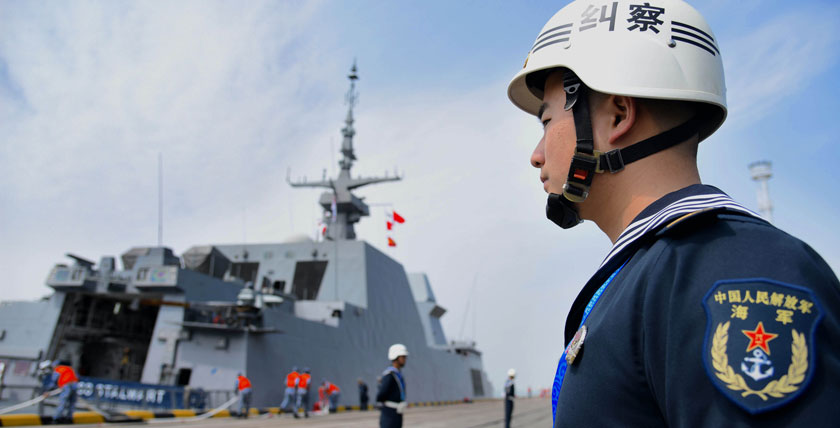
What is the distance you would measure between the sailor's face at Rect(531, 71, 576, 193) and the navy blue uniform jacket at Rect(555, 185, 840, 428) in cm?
29

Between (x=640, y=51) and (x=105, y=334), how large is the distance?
18.0 m

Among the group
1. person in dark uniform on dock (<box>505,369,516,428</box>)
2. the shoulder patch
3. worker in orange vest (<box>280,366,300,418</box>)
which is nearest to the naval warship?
worker in orange vest (<box>280,366,300,418</box>)

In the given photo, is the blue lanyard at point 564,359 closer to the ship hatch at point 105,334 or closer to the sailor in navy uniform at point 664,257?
the sailor in navy uniform at point 664,257

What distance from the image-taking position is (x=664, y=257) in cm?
90

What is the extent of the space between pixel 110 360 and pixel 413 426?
10.0 metres

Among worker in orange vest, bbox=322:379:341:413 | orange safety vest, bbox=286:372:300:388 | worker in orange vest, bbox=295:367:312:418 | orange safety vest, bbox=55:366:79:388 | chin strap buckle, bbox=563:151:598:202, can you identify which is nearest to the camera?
chin strap buckle, bbox=563:151:598:202

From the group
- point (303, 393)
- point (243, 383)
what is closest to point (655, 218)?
point (243, 383)

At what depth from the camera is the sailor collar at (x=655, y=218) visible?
96 centimetres

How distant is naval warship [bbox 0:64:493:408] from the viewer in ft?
47.3

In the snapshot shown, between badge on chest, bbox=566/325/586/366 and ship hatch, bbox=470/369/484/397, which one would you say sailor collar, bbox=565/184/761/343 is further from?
ship hatch, bbox=470/369/484/397

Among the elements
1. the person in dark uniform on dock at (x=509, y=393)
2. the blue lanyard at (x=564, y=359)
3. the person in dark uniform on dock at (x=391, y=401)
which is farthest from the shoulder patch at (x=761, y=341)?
the person in dark uniform on dock at (x=509, y=393)

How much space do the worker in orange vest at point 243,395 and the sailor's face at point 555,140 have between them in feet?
44.9

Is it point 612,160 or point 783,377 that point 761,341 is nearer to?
point 783,377

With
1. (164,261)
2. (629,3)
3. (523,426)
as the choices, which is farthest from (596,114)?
(164,261)
